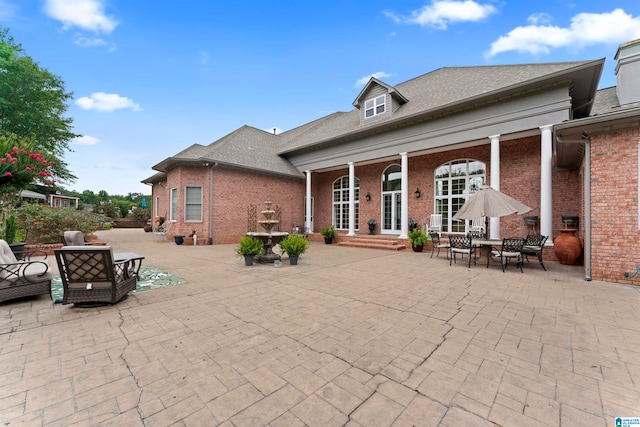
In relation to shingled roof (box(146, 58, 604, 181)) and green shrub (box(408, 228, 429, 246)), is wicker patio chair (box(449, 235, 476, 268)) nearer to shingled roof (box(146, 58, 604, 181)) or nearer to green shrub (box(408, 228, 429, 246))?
green shrub (box(408, 228, 429, 246))

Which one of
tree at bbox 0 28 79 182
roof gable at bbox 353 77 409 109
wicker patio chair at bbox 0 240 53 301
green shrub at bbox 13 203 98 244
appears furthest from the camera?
tree at bbox 0 28 79 182

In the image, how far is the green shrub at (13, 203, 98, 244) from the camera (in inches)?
347

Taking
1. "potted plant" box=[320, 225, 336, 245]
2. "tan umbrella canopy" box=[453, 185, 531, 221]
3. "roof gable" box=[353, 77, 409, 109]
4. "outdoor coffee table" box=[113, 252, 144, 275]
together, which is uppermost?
"roof gable" box=[353, 77, 409, 109]

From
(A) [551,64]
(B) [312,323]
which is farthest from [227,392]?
(A) [551,64]

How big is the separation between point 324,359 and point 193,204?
478 inches

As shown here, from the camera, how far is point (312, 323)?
325 centimetres

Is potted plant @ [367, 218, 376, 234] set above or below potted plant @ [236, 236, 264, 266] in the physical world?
above

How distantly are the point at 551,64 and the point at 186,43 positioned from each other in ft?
46.0

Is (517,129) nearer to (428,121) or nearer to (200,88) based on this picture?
(428,121)

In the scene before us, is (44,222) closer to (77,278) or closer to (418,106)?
(77,278)

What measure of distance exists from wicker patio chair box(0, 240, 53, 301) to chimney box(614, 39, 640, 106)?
1662 centimetres

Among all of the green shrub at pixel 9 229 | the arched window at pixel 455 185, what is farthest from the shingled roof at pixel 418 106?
the green shrub at pixel 9 229

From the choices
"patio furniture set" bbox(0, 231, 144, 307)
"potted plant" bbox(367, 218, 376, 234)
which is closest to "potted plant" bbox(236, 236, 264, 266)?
"patio furniture set" bbox(0, 231, 144, 307)

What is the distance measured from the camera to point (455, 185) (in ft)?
39.2
